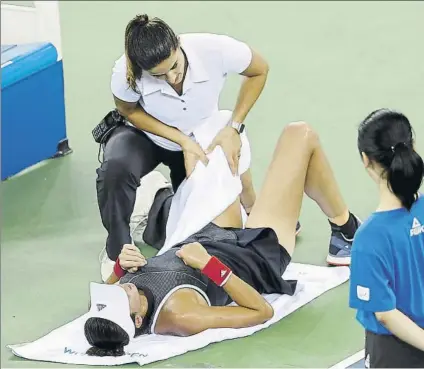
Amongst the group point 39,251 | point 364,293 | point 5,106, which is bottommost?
point 39,251

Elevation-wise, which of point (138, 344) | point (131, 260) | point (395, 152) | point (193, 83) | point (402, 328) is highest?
point (395, 152)

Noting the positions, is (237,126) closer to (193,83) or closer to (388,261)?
(193,83)

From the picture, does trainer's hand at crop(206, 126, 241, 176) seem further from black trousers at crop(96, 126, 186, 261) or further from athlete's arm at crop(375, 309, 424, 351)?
athlete's arm at crop(375, 309, 424, 351)

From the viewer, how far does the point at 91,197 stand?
201 inches

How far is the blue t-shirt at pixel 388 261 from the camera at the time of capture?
2.79m

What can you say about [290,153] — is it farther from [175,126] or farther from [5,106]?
[5,106]

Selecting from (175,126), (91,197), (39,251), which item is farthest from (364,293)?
(91,197)

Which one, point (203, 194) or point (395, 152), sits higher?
point (395, 152)

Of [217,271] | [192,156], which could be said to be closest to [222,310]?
[217,271]

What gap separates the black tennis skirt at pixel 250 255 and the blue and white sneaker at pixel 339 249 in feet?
1.04

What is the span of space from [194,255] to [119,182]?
2.10 ft

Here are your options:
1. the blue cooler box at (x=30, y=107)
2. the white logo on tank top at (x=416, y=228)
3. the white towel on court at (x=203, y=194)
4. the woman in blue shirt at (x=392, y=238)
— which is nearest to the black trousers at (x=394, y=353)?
the woman in blue shirt at (x=392, y=238)

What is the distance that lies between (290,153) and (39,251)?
3.84 feet

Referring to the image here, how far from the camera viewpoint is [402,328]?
2.83 meters
